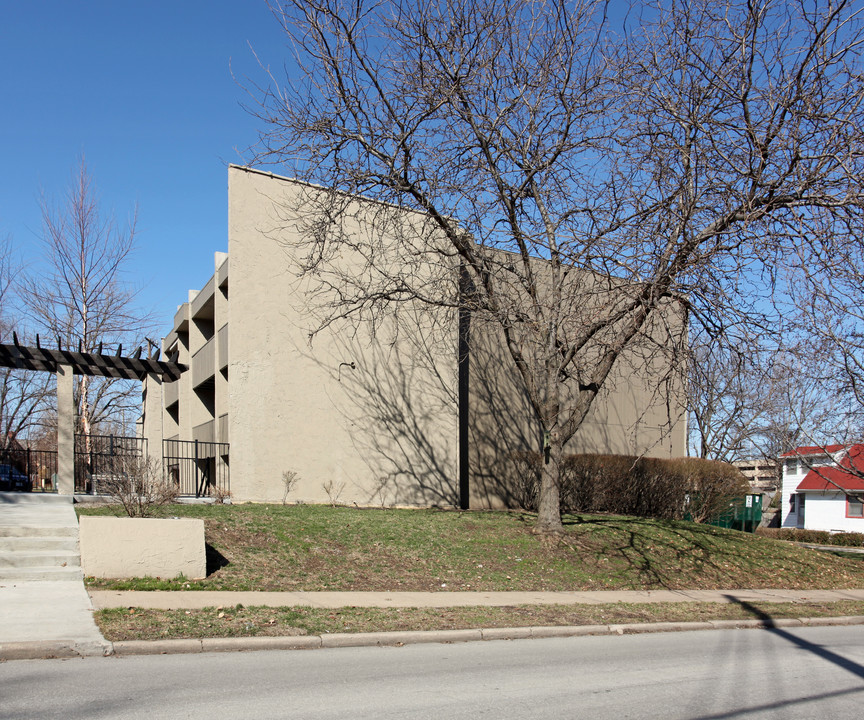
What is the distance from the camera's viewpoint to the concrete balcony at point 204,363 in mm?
22609

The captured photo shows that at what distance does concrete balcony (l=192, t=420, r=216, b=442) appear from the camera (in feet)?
75.3

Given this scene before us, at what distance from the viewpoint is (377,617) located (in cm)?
972

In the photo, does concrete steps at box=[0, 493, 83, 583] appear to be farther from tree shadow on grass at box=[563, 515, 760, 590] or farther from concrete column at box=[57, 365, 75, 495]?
tree shadow on grass at box=[563, 515, 760, 590]

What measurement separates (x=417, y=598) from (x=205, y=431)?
571 inches

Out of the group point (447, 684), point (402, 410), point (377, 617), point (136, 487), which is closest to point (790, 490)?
point (402, 410)

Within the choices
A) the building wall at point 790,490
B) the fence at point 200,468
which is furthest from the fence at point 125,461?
the building wall at point 790,490

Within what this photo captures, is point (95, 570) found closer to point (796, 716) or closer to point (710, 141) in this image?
point (796, 716)

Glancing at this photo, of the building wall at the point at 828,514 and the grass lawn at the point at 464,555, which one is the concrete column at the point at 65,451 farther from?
the building wall at the point at 828,514

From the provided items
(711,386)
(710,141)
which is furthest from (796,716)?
(710,141)

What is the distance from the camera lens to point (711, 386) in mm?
13844

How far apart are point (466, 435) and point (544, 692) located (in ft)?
54.3

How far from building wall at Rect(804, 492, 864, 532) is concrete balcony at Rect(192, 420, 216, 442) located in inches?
1544

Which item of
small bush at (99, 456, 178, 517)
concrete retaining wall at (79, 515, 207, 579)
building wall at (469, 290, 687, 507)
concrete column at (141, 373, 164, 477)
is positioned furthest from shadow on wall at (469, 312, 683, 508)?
concrete column at (141, 373, 164, 477)

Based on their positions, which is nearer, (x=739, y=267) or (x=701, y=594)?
(x=739, y=267)
